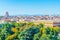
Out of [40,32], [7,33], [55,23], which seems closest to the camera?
[40,32]

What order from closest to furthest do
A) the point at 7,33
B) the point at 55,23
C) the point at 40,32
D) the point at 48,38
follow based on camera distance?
the point at 48,38, the point at 40,32, the point at 7,33, the point at 55,23

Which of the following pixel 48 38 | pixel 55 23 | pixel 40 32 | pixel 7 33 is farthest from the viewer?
pixel 55 23

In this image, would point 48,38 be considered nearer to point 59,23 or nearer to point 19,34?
point 19,34

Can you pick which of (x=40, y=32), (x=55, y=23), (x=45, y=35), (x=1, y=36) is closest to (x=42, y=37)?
(x=45, y=35)

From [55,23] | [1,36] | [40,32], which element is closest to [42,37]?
[40,32]

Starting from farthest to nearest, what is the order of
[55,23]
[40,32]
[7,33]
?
[55,23]
[7,33]
[40,32]

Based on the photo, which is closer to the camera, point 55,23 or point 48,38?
point 48,38

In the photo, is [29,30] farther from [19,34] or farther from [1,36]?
[1,36]

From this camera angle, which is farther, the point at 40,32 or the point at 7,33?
the point at 7,33

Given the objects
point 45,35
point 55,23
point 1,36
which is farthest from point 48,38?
point 55,23
